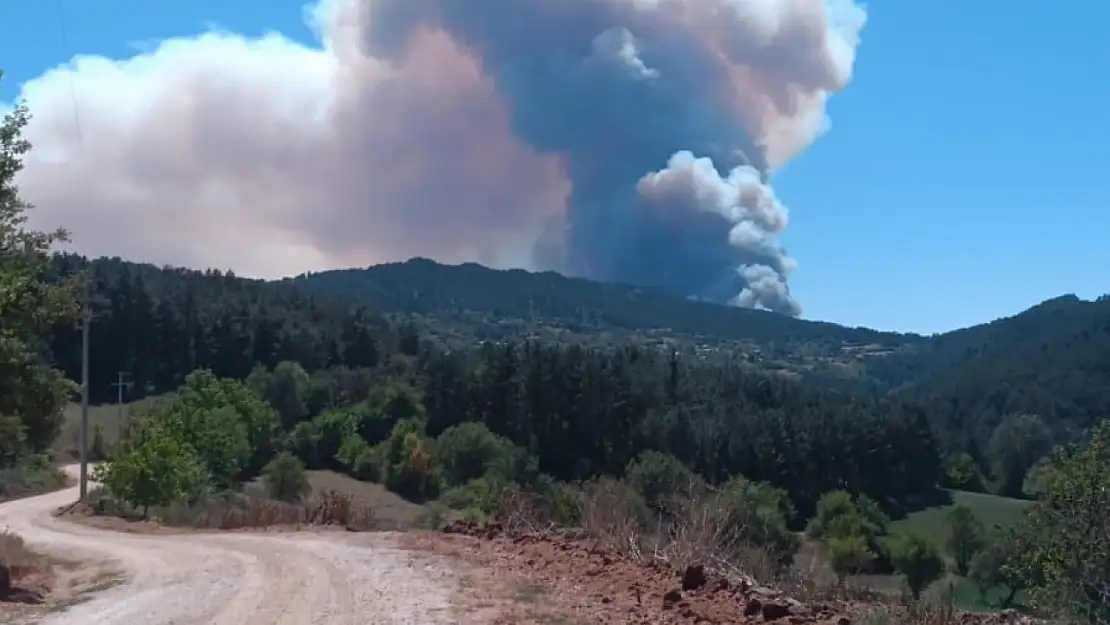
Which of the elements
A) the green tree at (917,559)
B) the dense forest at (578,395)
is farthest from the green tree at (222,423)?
the green tree at (917,559)

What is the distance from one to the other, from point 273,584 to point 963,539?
90.9m

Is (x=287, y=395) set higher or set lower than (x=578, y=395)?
higher

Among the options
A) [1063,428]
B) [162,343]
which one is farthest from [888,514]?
[162,343]

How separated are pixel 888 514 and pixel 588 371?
32862 mm

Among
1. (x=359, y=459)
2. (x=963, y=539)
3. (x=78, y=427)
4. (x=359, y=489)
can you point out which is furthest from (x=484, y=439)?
(x=963, y=539)

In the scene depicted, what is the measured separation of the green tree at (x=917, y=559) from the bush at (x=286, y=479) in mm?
44813

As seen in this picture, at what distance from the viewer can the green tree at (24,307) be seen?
18.4m

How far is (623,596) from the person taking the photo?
12.7 meters

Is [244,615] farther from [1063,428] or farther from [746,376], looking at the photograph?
[1063,428]

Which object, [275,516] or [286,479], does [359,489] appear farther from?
[275,516]

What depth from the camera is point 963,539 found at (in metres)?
97.4

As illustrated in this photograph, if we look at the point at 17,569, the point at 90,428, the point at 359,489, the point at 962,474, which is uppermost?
the point at 90,428

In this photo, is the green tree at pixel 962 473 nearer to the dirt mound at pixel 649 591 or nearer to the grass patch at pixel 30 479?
the grass patch at pixel 30 479

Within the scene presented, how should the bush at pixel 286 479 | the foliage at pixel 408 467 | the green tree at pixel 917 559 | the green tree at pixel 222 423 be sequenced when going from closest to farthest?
the green tree at pixel 222 423 → the green tree at pixel 917 559 → the bush at pixel 286 479 → the foliage at pixel 408 467
